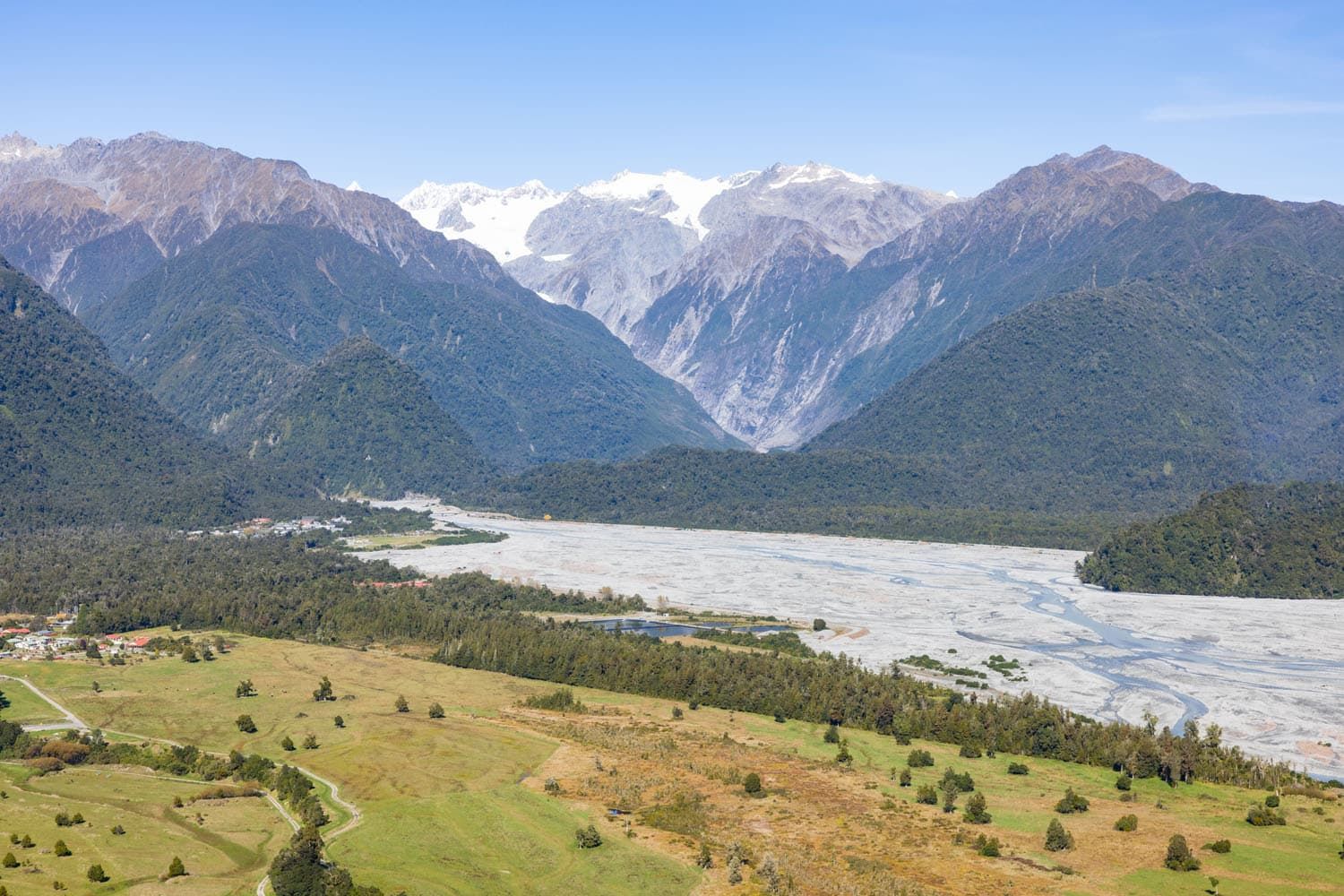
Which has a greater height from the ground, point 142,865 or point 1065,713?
point 1065,713

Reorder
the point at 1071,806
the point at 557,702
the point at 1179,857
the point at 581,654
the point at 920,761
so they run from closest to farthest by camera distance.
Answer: the point at 1179,857
the point at 1071,806
the point at 920,761
the point at 557,702
the point at 581,654

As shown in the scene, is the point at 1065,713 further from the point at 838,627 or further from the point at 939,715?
the point at 838,627

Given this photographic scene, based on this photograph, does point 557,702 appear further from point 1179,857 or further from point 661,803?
point 1179,857

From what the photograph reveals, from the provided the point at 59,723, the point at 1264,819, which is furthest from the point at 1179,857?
the point at 59,723

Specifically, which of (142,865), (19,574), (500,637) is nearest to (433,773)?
(142,865)

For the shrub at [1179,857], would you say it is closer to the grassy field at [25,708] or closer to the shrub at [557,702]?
the shrub at [557,702]

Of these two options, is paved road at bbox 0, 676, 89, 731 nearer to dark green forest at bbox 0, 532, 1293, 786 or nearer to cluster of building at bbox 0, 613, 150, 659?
cluster of building at bbox 0, 613, 150, 659
